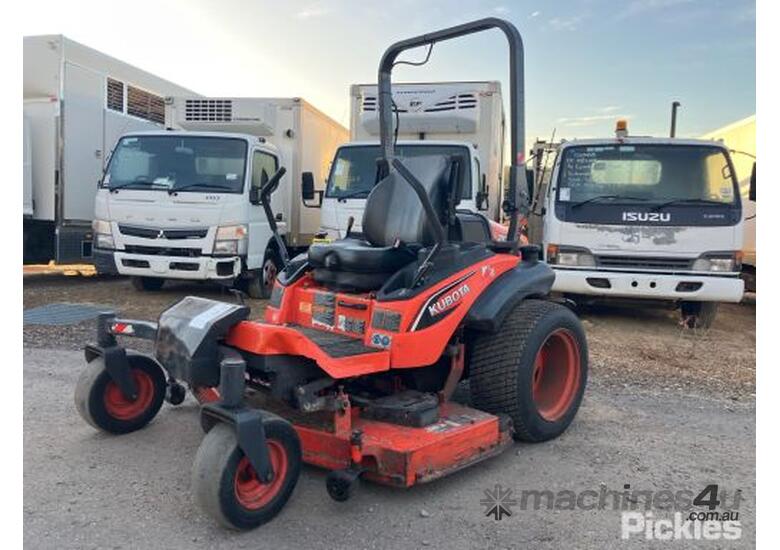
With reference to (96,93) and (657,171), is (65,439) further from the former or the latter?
(96,93)

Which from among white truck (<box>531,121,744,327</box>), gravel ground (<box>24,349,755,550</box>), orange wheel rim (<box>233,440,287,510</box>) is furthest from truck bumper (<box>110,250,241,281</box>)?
orange wheel rim (<box>233,440,287,510</box>)

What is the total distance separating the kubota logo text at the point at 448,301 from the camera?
12.2 feet

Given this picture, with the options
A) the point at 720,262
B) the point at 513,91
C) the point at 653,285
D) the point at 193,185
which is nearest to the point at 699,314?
the point at 720,262

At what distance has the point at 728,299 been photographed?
24.7ft

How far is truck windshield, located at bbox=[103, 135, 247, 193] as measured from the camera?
8.81 m

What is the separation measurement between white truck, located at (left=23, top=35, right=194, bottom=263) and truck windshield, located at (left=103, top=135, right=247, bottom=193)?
1.44 meters

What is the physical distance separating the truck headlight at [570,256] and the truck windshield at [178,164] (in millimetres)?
4144

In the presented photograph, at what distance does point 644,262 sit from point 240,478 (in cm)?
598

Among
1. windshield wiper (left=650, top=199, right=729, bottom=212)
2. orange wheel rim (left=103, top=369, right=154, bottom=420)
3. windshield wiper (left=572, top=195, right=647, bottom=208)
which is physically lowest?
orange wheel rim (left=103, top=369, right=154, bottom=420)

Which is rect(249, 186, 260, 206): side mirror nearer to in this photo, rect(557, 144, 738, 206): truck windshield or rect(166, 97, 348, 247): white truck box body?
rect(166, 97, 348, 247): white truck box body

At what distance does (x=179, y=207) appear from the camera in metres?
8.62

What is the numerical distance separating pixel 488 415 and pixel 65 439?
2.54 metres

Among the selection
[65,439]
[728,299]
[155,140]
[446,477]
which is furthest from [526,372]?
[155,140]

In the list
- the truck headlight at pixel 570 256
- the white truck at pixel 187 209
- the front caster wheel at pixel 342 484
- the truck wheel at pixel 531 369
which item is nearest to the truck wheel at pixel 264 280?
the white truck at pixel 187 209
